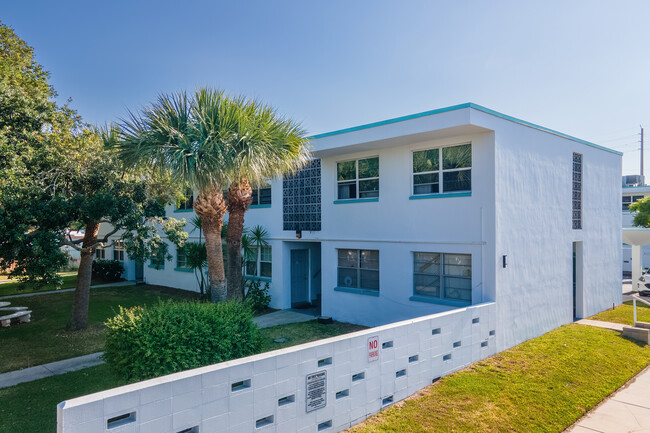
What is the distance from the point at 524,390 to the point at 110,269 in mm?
24265

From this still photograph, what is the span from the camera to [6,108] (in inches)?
384

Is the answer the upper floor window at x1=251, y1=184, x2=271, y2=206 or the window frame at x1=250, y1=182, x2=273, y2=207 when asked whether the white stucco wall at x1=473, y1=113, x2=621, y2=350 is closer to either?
the window frame at x1=250, y1=182, x2=273, y2=207

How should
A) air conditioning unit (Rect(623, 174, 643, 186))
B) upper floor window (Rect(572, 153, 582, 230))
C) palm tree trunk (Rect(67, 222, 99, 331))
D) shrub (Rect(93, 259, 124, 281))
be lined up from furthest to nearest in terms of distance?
air conditioning unit (Rect(623, 174, 643, 186)) → shrub (Rect(93, 259, 124, 281)) → upper floor window (Rect(572, 153, 582, 230)) → palm tree trunk (Rect(67, 222, 99, 331))

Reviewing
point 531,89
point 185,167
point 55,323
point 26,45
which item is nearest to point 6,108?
point 185,167

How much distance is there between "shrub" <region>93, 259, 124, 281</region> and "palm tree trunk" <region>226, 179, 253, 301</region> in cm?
1590

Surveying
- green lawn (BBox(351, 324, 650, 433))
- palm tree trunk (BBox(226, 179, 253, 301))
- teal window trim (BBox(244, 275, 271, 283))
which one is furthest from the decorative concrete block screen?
teal window trim (BBox(244, 275, 271, 283))

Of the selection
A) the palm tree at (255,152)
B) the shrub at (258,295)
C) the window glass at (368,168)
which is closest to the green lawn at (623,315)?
the window glass at (368,168)

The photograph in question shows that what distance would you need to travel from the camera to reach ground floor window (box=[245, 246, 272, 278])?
16.0 meters

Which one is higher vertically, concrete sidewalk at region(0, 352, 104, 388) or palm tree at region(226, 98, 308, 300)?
palm tree at region(226, 98, 308, 300)

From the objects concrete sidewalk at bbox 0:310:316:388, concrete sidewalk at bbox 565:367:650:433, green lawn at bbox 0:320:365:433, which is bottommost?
concrete sidewalk at bbox 565:367:650:433

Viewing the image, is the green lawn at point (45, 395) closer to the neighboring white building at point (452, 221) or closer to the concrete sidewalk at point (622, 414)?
A: the neighboring white building at point (452, 221)

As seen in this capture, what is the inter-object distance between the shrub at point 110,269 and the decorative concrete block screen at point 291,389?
2237 centimetres

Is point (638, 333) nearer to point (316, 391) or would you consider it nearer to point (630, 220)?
point (316, 391)

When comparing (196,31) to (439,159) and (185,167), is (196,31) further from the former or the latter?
(439,159)
